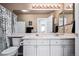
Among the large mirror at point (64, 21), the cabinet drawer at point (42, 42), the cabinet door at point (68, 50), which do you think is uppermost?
the large mirror at point (64, 21)

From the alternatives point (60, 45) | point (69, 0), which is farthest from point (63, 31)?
point (69, 0)

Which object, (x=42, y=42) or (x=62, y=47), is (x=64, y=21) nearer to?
(x=62, y=47)

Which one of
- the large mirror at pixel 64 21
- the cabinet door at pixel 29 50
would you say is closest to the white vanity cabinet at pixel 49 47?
the cabinet door at pixel 29 50

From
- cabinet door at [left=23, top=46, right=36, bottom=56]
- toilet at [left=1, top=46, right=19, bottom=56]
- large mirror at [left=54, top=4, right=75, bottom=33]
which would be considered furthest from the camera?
large mirror at [left=54, top=4, right=75, bottom=33]

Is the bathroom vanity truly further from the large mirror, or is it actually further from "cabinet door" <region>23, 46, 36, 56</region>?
the large mirror

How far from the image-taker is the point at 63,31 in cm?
319

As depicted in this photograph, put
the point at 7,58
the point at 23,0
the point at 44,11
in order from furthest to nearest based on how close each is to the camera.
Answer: the point at 44,11, the point at 23,0, the point at 7,58

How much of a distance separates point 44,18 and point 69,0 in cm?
182

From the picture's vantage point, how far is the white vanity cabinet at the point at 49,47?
9.34 feet

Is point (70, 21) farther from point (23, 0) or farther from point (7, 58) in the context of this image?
point (7, 58)

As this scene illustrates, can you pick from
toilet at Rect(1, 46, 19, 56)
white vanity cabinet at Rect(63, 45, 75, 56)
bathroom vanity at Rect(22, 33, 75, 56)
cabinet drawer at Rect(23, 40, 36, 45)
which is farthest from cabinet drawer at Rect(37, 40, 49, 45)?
toilet at Rect(1, 46, 19, 56)

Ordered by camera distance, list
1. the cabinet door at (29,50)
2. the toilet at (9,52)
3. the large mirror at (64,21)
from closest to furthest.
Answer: the toilet at (9,52) < the cabinet door at (29,50) < the large mirror at (64,21)

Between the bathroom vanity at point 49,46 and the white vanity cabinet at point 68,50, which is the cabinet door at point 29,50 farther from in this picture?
the white vanity cabinet at point 68,50

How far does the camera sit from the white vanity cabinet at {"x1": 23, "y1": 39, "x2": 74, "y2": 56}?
2.85 m
